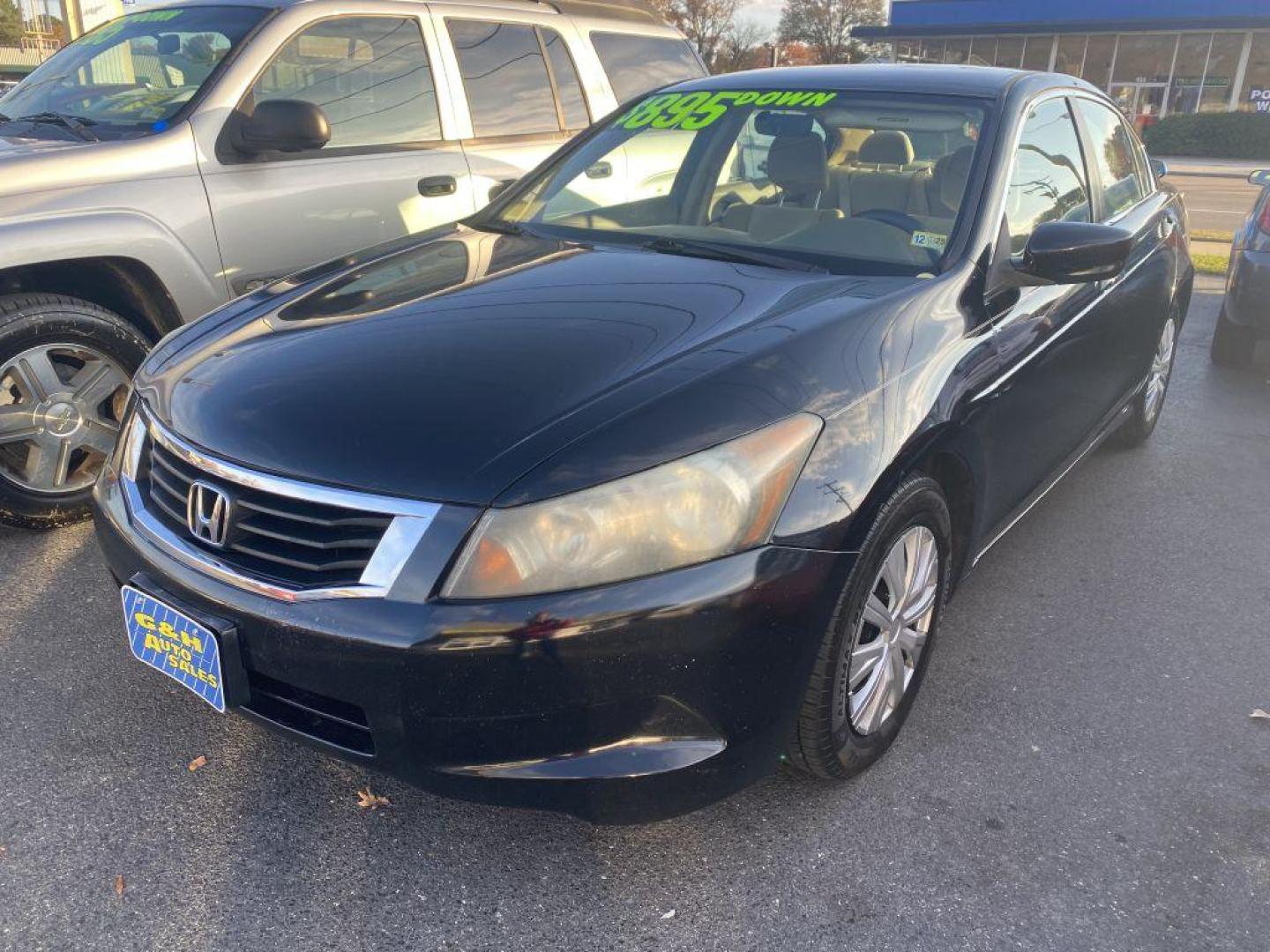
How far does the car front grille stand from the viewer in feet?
6.36

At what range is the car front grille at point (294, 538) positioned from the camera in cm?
194

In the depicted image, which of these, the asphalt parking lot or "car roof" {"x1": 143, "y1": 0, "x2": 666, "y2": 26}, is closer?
the asphalt parking lot

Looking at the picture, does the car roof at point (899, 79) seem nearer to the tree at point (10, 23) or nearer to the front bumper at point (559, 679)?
the front bumper at point (559, 679)

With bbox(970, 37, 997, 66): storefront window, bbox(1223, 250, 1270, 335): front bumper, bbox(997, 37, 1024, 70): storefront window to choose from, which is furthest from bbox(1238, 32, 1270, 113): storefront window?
bbox(1223, 250, 1270, 335): front bumper

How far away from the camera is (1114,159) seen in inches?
165

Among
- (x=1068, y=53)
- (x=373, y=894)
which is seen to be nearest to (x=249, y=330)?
(x=373, y=894)

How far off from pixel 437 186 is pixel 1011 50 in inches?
1633

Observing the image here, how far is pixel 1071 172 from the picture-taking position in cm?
360

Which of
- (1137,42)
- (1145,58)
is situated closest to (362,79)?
(1145,58)

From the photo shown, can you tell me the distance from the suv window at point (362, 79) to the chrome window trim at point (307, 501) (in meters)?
2.44

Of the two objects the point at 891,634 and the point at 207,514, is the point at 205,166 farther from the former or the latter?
the point at 891,634

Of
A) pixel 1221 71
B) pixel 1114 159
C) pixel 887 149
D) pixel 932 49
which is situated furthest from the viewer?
pixel 932 49

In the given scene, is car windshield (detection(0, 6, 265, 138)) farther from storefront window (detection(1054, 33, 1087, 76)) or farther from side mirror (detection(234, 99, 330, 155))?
storefront window (detection(1054, 33, 1087, 76))

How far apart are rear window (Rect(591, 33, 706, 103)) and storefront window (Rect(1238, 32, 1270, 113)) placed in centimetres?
3601
